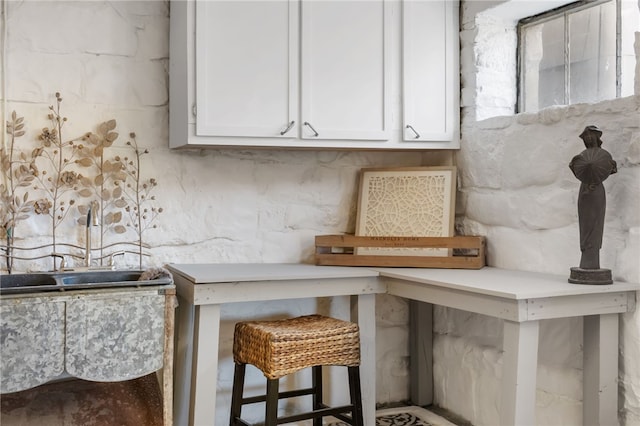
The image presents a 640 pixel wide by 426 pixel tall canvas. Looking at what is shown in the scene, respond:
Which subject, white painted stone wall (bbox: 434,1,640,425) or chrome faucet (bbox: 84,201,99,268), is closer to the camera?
white painted stone wall (bbox: 434,1,640,425)

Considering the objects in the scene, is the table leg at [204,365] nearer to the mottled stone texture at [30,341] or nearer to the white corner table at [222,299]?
the white corner table at [222,299]

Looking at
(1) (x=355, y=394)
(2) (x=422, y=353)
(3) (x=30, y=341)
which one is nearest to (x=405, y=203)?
(2) (x=422, y=353)

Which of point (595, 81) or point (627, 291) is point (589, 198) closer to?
point (627, 291)

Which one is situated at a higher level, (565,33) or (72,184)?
(565,33)

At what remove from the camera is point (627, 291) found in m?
2.32

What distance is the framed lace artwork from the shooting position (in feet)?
9.97

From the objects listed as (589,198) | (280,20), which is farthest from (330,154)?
(589,198)

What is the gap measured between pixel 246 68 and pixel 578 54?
141cm

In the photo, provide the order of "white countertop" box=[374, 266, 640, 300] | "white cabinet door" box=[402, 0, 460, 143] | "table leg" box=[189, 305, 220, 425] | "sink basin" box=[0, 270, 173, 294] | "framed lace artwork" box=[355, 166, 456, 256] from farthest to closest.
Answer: "framed lace artwork" box=[355, 166, 456, 256] → "white cabinet door" box=[402, 0, 460, 143] → "table leg" box=[189, 305, 220, 425] → "sink basin" box=[0, 270, 173, 294] → "white countertop" box=[374, 266, 640, 300]

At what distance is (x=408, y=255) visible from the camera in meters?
2.92

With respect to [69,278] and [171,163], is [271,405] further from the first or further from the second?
[171,163]

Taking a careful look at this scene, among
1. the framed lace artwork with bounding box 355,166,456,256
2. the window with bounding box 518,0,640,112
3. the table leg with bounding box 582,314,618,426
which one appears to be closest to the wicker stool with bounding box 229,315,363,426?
the framed lace artwork with bounding box 355,166,456,256

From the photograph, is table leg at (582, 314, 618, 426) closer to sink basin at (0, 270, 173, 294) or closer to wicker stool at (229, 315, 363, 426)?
wicker stool at (229, 315, 363, 426)

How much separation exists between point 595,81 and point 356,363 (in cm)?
153
